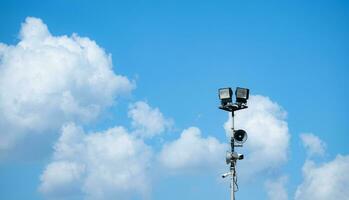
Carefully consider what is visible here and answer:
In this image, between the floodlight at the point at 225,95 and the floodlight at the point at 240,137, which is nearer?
the floodlight at the point at 240,137

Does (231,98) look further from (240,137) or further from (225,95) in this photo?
(240,137)

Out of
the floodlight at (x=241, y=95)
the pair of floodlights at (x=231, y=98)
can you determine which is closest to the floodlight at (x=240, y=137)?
the pair of floodlights at (x=231, y=98)

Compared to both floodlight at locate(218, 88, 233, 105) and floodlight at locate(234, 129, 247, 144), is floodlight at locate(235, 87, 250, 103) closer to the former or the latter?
floodlight at locate(218, 88, 233, 105)

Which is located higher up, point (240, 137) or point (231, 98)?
point (231, 98)

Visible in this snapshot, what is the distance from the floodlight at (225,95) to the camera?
28.7 metres

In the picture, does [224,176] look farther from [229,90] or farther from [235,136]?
[229,90]

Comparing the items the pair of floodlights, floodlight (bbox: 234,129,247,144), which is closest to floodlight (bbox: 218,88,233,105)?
the pair of floodlights

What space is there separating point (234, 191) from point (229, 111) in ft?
12.9

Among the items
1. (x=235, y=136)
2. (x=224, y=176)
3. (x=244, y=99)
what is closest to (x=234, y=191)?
(x=224, y=176)

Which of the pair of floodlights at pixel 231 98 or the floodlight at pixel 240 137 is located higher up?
the pair of floodlights at pixel 231 98

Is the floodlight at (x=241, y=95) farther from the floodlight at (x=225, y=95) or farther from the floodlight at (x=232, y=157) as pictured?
the floodlight at (x=232, y=157)

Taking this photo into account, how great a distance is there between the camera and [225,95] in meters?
28.7

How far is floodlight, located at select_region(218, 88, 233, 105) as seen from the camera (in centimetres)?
2872

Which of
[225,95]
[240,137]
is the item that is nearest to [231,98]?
[225,95]
